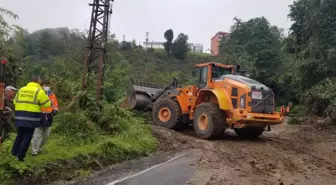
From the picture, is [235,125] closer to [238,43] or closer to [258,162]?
[258,162]

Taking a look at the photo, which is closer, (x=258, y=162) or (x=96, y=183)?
(x=96, y=183)

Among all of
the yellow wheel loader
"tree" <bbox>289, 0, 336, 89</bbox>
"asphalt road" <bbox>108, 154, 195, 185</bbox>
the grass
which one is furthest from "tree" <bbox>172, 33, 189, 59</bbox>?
"asphalt road" <bbox>108, 154, 195, 185</bbox>

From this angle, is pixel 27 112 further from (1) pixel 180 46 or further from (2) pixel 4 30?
(1) pixel 180 46

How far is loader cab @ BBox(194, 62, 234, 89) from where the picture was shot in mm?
13852

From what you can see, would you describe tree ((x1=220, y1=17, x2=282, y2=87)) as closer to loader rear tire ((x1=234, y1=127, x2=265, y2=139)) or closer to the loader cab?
the loader cab

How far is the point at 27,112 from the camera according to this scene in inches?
295

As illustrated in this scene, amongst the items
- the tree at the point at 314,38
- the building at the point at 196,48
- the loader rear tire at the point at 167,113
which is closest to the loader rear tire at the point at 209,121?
the loader rear tire at the point at 167,113

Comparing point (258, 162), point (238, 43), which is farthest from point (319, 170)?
point (238, 43)

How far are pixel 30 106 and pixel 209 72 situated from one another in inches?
295

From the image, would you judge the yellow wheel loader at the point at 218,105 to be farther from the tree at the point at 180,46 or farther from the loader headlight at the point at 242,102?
the tree at the point at 180,46

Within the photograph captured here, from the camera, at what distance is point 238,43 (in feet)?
166

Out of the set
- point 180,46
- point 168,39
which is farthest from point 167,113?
point 168,39

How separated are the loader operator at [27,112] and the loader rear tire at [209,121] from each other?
6.12m

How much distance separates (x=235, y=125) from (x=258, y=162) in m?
3.16
